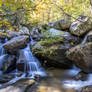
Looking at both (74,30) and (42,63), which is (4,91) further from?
(74,30)

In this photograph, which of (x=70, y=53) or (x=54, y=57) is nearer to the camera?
(x=70, y=53)

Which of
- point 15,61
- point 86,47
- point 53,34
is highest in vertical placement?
point 53,34

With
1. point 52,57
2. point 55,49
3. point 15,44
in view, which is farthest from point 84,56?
point 15,44

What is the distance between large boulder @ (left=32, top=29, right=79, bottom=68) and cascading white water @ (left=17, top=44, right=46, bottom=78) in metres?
0.59

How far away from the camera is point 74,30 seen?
27.6ft

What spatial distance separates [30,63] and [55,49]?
7.35ft

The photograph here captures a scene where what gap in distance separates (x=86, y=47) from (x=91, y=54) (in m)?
0.49

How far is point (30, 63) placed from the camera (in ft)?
25.6

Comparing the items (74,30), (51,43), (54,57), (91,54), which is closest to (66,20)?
(74,30)

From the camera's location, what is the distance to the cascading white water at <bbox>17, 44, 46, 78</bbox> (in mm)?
7325

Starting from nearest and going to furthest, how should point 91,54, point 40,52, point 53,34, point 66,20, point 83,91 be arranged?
point 83,91, point 91,54, point 40,52, point 53,34, point 66,20

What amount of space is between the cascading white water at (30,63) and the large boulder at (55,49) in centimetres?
59

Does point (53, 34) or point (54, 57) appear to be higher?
point (53, 34)

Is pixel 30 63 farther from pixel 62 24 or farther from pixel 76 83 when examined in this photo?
pixel 62 24
